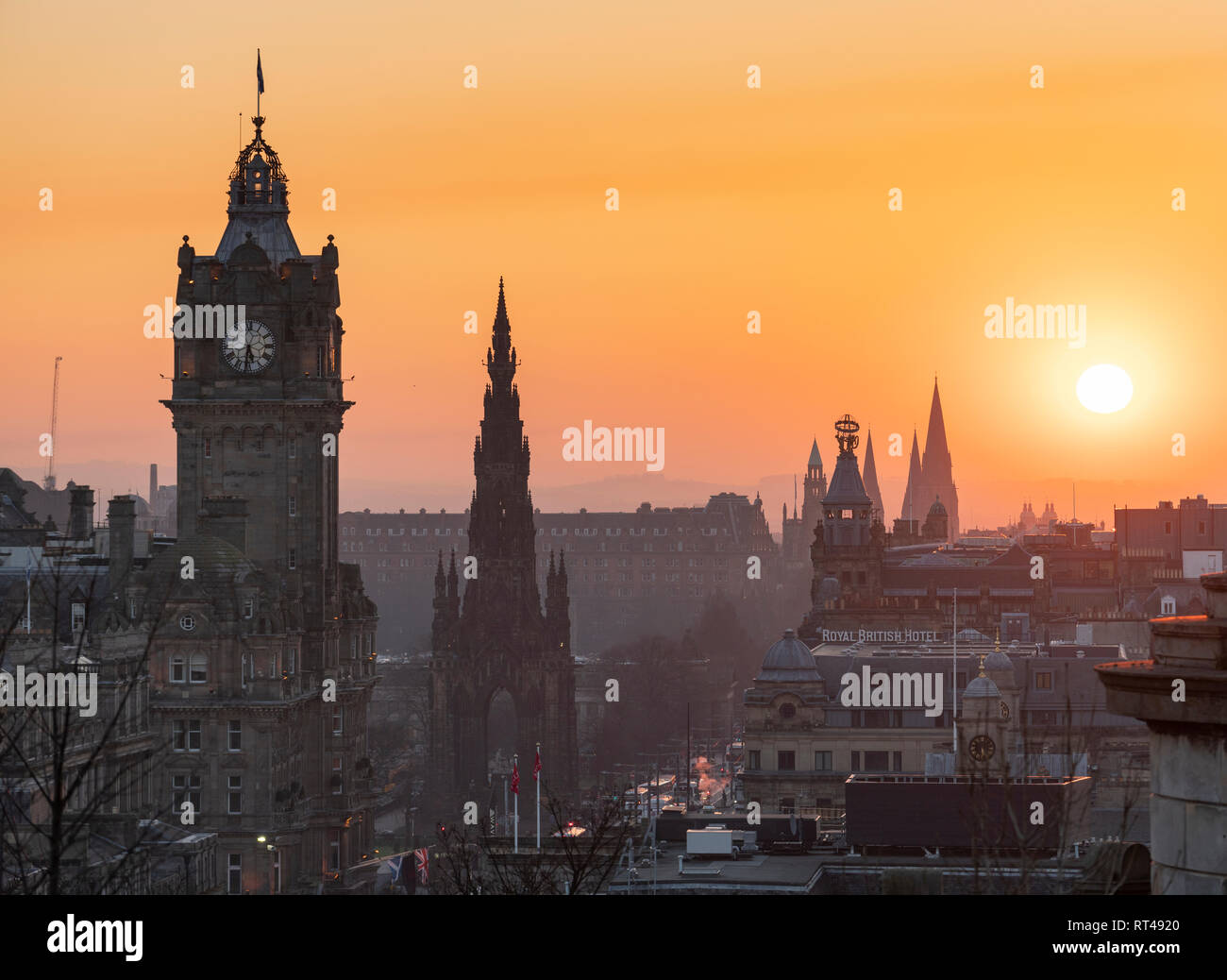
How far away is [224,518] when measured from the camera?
99438mm

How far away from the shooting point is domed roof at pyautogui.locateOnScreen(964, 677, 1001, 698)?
88125 mm

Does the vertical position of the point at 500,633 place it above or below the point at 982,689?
above

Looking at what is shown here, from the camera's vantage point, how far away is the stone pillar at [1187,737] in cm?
1261

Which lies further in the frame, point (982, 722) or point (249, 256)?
point (249, 256)

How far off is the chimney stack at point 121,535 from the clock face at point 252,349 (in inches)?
418

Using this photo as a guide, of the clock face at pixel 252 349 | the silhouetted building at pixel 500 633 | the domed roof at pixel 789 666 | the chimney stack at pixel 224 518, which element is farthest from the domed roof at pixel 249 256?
the silhouetted building at pixel 500 633

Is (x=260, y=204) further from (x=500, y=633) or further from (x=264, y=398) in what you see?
(x=500, y=633)

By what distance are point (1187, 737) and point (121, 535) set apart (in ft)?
270

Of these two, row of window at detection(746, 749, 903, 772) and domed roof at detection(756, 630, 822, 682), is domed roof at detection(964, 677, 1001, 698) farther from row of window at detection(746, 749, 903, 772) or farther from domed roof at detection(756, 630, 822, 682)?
domed roof at detection(756, 630, 822, 682)

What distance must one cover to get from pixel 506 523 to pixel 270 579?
56.0 meters

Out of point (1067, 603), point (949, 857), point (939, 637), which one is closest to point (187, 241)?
point (949, 857)

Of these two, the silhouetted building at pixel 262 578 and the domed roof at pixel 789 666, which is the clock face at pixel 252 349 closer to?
the silhouetted building at pixel 262 578

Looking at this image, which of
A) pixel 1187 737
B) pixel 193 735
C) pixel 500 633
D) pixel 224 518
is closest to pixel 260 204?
pixel 224 518
